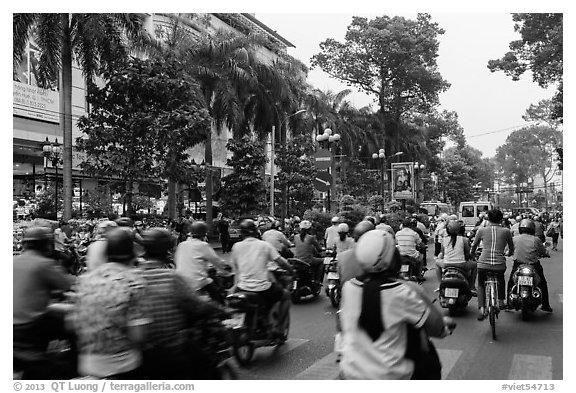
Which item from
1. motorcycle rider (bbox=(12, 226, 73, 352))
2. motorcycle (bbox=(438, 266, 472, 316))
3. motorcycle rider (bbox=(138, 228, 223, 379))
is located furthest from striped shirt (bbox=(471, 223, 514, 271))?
motorcycle rider (bbox=(12, 226, 73, 352))

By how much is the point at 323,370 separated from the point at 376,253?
11.0 feet

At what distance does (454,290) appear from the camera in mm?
8852

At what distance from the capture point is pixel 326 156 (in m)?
20.5

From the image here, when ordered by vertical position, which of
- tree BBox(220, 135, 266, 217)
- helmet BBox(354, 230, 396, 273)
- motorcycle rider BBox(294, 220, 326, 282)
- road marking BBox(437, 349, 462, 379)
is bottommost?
road marking BBox(437, 349, 462, 379)

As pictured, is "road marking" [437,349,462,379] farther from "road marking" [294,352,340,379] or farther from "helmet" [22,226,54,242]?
"helmet" [22,226,54,242]

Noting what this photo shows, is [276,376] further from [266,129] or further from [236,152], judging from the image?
[266,129]

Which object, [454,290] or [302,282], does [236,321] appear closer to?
[454,290]

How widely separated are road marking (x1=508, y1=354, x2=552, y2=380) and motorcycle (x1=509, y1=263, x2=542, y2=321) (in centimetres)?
193

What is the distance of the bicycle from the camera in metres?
7.65

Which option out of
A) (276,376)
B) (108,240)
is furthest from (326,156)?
(108,240)

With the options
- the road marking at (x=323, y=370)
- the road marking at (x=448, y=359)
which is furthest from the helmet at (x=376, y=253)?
the road marking at (x=448, y=359)

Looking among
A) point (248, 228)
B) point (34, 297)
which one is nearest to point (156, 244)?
point (34, 297)

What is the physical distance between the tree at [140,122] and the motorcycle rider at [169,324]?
52.6 feet

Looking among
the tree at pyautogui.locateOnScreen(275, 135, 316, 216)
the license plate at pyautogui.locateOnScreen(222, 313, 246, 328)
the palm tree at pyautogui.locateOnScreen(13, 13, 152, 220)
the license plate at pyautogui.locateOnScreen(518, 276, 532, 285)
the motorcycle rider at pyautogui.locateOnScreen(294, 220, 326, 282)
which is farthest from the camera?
the tree at pyautogui.locateOnScreen(275, 135, 316, 216)
